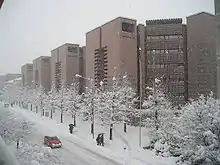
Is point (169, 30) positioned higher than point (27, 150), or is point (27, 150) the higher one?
point (169, 30)

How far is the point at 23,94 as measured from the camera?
17422 millimetres

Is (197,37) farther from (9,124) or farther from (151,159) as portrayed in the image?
(9,124)

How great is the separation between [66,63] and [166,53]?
25.0 feet

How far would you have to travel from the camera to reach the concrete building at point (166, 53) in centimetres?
1219

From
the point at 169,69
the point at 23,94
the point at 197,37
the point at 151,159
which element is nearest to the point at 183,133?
the point at 151,159

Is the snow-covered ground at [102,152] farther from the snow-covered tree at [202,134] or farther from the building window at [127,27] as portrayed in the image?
the building window at [127,27]

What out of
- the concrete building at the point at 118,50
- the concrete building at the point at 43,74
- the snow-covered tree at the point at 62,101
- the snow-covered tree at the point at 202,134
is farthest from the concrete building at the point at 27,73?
the snow-covered tree at the point at 202,134

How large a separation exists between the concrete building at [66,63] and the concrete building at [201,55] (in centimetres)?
848

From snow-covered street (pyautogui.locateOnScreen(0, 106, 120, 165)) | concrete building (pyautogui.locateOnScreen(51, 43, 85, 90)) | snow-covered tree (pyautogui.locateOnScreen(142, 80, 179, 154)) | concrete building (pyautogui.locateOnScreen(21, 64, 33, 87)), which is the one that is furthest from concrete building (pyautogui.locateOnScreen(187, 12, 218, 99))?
concrete building (pyautogui.locateOnScreen(51, 43, 85, 90))

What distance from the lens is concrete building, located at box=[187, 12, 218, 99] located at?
9023 mm

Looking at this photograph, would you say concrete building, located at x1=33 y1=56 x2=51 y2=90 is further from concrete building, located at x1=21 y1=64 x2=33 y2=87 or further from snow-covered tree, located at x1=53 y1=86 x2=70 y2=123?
snow-covered tree, located at x1=53 y1=86 x2=70 y2=123

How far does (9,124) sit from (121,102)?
20.7 ft

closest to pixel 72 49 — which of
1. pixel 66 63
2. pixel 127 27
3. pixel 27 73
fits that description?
pixel 66 63

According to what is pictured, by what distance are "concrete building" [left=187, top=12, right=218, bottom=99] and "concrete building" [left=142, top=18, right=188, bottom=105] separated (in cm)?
62
